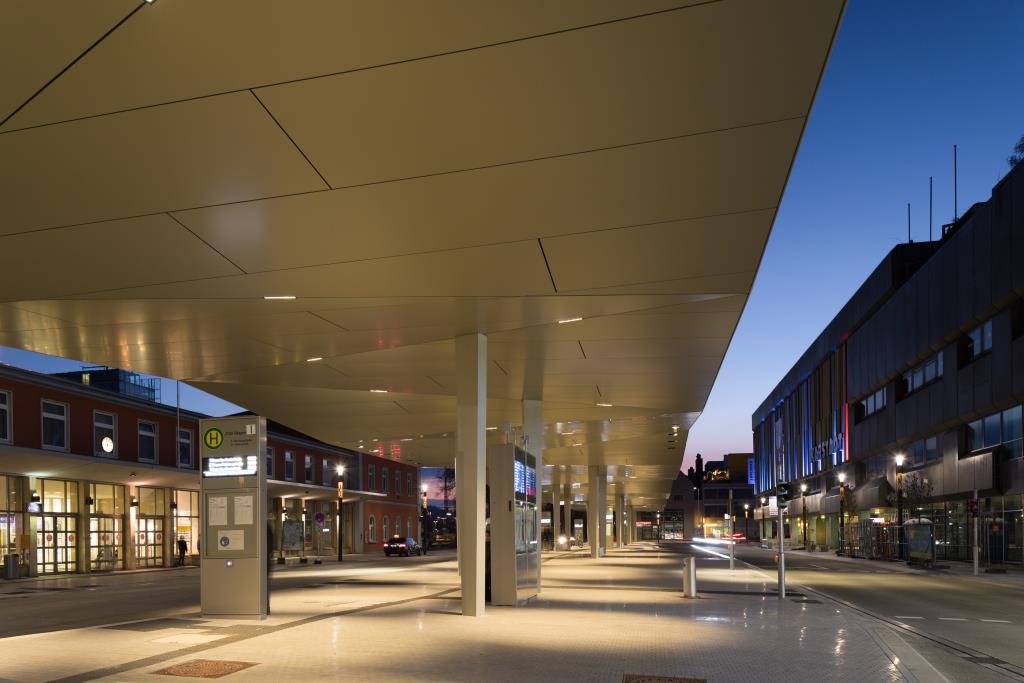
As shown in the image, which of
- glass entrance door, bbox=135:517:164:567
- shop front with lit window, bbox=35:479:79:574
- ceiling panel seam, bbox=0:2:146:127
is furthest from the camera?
glass entrance door, bbox=135:517:164:567

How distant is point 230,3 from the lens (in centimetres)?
537

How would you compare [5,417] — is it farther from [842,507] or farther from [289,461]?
[842,507]

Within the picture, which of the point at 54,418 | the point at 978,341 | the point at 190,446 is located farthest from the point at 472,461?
the point at 190,446

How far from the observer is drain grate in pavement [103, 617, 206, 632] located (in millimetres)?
14633

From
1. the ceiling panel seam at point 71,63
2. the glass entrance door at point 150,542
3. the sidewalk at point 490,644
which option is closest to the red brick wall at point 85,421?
the glass entrance door at point 150,542

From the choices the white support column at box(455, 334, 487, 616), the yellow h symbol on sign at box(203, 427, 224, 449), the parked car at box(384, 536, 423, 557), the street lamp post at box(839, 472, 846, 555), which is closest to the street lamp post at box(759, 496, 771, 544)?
the street lamp post at box(839, 472, 846, 555)

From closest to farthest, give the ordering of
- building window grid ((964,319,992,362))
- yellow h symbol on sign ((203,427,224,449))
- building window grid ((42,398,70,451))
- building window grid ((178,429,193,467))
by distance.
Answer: yellow h symbol on sign ((203,427,224,449)) → building window grid ((42,398,70,451)) → building window grid ((964,319,992,362)) → building window grid ((178,429,193,467))

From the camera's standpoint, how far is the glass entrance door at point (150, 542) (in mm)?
43812

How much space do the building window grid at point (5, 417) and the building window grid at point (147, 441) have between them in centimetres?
880

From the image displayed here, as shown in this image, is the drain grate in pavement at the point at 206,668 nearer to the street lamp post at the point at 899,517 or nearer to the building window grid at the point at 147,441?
the building window grid at the point at 147,441

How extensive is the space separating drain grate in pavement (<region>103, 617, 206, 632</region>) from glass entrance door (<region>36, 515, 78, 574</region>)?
80.8 feet

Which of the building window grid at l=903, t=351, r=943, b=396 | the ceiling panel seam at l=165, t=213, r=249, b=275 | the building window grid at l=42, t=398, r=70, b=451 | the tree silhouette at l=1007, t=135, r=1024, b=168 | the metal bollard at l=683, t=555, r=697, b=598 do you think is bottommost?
the metal bollard at l=683, t=555, r=697, b=598

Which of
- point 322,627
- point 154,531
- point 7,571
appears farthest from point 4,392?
point 322,627

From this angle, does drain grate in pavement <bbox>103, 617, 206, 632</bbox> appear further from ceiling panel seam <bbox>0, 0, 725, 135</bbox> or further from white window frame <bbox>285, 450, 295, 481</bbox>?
white window frame <bbox>285, 450, 295, 481</bbox>
